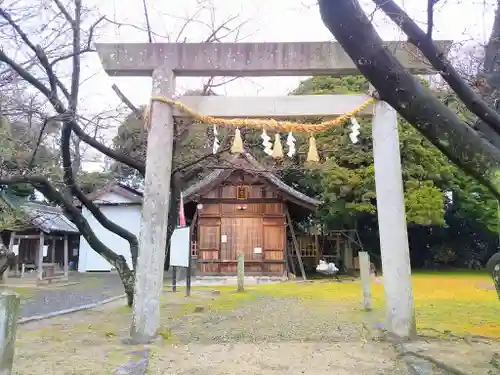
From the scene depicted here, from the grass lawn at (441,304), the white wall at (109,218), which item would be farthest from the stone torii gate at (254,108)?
the white wall at (109,218)

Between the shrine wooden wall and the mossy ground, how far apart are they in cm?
544

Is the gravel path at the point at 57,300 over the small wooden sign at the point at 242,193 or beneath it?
beneath

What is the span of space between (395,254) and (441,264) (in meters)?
19.5

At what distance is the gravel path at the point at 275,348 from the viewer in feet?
14.5

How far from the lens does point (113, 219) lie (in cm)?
2448

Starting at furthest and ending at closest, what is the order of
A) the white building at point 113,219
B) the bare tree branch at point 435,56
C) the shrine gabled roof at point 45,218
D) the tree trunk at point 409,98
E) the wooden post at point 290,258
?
the white building at point 113,219
the wooden post at point 290,258
the shrine gabled roof at point 45,218
the bare tree branch at point 435,56
the tree trunk at point 409,98

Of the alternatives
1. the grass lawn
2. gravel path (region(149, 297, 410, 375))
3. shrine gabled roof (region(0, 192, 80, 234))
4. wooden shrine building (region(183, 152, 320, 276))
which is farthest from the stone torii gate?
shrine gabled roof (region(0, 192, 80, 234))

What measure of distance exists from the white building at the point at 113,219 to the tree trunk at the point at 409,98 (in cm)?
2200

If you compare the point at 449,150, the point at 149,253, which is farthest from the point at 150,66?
the point at 449,150

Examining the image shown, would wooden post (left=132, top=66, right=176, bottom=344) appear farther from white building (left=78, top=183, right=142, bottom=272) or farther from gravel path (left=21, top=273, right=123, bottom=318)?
white building (left=78, top=183, right=142, bottom=272)

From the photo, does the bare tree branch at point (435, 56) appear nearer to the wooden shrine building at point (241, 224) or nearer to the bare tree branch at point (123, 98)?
the bare tree branch at point (123, 98)

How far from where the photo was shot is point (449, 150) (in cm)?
303

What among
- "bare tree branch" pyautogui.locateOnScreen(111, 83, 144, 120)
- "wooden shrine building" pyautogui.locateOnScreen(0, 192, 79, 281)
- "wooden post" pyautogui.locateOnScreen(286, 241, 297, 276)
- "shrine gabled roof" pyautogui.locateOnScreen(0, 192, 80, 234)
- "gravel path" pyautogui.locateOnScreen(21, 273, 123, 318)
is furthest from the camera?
"wooden post" pyautogui.locateOnScreen(286, 241, 297, 276)

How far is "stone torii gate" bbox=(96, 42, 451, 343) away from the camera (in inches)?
228
